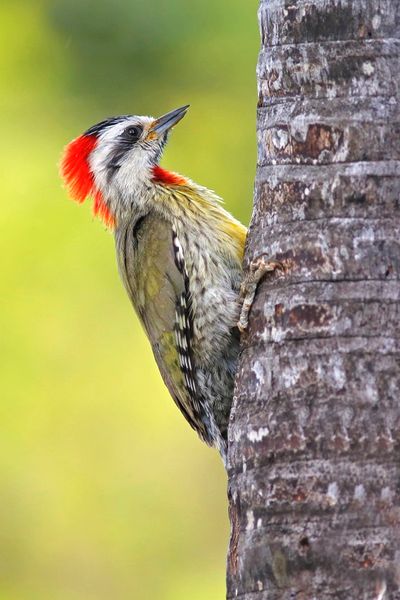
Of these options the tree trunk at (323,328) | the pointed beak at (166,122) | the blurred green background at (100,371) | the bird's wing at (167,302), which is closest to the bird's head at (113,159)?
the pointed beak at (166,122)

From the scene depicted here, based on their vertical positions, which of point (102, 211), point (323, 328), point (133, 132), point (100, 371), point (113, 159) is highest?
point (133, 132)

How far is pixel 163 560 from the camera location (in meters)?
12.5

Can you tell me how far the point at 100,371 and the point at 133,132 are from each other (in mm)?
5303

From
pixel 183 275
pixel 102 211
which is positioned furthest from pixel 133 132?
pixel 183 275

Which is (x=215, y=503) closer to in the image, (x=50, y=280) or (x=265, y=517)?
(x=50, y=280)

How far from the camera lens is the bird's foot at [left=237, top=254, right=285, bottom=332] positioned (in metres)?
4.97

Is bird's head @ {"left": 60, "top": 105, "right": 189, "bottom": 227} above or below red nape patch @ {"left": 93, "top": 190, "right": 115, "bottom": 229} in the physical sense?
above

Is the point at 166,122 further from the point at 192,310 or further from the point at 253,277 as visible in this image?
the point at 253,277

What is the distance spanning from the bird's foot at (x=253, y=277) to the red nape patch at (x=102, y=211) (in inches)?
70.8

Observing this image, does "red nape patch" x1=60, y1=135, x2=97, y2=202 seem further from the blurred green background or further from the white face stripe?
the blurred green background

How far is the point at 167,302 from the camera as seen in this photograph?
646 cm

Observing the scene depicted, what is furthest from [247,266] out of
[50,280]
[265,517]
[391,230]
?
[50,280]

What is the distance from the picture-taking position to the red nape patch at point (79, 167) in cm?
725

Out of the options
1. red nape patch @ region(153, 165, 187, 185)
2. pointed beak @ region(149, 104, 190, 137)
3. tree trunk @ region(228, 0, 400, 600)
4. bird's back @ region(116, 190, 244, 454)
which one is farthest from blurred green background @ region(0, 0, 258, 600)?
tree trunk @ region(228, 0, 400, 600)
